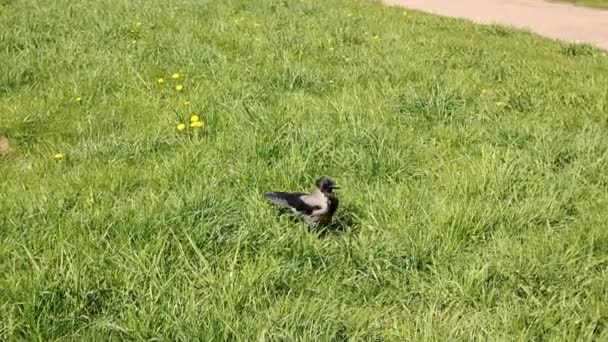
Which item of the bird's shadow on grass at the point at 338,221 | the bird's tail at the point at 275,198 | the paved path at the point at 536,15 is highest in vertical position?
the bird's tail at the point at 275,198

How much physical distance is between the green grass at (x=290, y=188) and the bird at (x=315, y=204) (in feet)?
0.48

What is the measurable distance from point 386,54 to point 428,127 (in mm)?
2548

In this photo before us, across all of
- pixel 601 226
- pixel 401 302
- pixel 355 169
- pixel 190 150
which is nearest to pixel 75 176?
pixel 190 150

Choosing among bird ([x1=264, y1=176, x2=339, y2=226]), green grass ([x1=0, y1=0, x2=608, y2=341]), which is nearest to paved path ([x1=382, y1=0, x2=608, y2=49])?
green grass ([x1=0, y1=0, x2=608, y2=341])

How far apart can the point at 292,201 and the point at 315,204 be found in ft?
0.42

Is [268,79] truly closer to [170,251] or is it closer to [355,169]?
[355,169]

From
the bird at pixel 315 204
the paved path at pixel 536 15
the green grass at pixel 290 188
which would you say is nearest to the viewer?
the green grass at pixel 290 188

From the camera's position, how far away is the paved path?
12.8 meters

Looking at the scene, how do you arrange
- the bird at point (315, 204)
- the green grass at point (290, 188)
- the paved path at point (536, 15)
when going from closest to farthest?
the green grass at point (290, 188)
the bird at point (315, 204)
the paved path at point (536, 15)

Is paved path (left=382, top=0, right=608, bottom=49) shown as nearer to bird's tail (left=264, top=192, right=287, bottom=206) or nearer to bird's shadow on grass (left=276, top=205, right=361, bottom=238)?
bird's shadow on grass (left=276, top=205, right=361, bottom=238)

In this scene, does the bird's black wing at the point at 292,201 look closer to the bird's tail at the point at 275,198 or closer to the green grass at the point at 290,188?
the bird's tail at the point at 275,198

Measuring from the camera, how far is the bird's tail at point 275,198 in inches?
133

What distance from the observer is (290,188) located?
3.86m

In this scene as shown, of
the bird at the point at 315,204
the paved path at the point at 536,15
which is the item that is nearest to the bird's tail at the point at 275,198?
the bird at the point at 315,204
